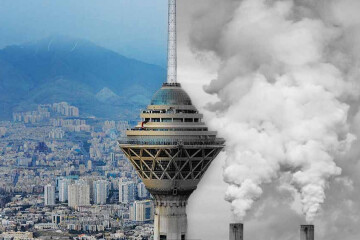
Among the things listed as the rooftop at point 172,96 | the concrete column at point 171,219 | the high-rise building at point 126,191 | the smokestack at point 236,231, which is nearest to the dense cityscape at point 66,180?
the high-rise building at point 126,191

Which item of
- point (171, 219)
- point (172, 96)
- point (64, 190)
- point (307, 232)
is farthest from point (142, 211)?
point (307, 232)

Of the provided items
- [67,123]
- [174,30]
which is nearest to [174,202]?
[174,30]

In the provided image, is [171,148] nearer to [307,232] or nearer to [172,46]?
[172,46]

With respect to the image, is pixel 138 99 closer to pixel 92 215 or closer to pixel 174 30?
pixel 92 215

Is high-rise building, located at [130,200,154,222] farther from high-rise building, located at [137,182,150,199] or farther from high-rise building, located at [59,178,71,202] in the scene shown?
high-rise building, located at [59,178,71,202]

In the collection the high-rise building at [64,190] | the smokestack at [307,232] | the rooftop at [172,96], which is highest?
the high-rise building at [64,190]

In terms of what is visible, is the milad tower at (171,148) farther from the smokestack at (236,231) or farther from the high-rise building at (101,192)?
the high-rise building at (101,192)
